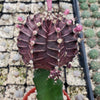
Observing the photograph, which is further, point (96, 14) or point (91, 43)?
point (96, 14)

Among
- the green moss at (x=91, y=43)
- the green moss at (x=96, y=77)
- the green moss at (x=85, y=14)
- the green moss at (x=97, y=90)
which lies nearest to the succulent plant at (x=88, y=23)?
the green moss at (x=85, y=14)

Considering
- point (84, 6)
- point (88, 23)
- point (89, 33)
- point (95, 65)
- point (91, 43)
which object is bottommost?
point (95, 65)

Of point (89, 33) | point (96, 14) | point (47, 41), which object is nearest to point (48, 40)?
point (47, 41)

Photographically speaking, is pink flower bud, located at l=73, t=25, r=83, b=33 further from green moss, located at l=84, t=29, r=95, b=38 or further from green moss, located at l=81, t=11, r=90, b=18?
green moss, located at l=81, t=11, r=90, b=18

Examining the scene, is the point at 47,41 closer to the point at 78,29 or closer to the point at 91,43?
the point at 78,29

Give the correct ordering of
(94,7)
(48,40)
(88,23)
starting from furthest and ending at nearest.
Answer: (94,7) → (88,23) → (48,40)

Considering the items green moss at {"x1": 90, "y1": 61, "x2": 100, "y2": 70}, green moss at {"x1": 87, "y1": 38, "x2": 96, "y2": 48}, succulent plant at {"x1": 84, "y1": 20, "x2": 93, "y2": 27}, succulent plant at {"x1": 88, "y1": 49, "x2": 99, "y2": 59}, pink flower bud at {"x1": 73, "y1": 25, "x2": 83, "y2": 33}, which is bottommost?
green moss at {"x1": 90, "y1": 61, "x2": 100, "y2": 70}

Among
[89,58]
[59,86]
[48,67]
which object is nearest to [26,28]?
[48,67]

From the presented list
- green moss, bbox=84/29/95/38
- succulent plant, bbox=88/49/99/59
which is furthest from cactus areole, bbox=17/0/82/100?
green moss, bbox=84/29/95/38
